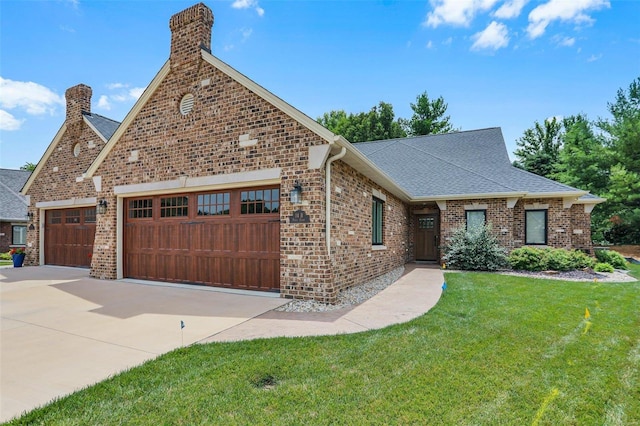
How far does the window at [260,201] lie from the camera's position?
7.59 m

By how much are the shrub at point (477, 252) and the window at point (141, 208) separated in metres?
10.8

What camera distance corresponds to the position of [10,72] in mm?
10703

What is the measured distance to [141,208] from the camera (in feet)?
32.2

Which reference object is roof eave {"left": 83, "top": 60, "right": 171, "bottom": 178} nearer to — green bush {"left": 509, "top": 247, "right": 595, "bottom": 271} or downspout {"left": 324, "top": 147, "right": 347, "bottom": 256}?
downspout {"left": 324, "top": 147, "right": 347, "bottom": 256}

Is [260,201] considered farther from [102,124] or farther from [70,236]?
[70,236]

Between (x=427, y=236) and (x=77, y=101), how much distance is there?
16.5 meters

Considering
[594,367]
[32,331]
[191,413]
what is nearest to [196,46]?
[32,331]

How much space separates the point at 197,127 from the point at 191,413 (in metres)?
7.28

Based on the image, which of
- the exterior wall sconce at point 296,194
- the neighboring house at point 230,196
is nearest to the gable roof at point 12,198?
the neighboring house at point 230,196

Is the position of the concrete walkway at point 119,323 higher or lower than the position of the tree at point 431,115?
lower

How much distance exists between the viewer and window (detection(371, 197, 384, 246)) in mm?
10531

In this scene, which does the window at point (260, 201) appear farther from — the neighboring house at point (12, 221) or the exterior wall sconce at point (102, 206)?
the neighboring house at point (12, 221)

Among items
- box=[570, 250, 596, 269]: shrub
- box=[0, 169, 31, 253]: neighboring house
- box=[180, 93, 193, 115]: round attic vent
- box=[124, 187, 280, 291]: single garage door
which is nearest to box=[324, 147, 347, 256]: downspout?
box=[124, 187, 280, 291]: single garage door

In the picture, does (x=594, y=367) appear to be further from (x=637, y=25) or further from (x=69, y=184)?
(x=69, y=184)
